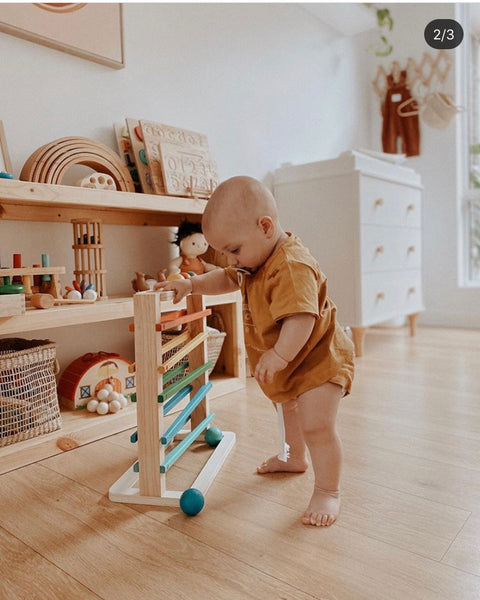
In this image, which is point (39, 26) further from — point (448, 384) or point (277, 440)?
point (448, 384)

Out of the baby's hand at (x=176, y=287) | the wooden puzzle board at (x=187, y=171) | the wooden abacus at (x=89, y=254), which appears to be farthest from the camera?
the wooden puzzle board at (x=187, y=171)

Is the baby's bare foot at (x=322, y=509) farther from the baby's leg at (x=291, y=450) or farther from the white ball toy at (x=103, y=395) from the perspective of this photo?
the white ball toy at (x=103, y=395)

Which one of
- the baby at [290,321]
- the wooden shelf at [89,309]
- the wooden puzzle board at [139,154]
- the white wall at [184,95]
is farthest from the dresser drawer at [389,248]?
the baby at [290,321]

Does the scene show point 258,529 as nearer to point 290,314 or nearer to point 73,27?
point 290,314

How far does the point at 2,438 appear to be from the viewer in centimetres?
112

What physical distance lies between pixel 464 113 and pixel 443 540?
2.78 meters

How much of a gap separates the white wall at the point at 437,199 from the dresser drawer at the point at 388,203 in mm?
400

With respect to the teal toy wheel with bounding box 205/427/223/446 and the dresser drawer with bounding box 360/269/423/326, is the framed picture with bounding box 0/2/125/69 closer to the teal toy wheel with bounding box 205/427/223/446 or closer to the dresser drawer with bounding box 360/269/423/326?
the teal toy wheel with bounding box 205/427/223/446

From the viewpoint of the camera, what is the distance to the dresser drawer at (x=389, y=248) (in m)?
2.16

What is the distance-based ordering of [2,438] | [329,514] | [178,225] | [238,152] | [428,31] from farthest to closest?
[238,152], [178,225], [428,31], [2,438], [329,514]

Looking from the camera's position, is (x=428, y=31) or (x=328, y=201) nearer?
(x=428, y=31)

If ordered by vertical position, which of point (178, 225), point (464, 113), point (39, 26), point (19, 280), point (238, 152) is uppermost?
point (464, 113)

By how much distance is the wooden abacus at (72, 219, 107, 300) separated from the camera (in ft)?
4.58

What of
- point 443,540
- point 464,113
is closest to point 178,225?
point 443,540
